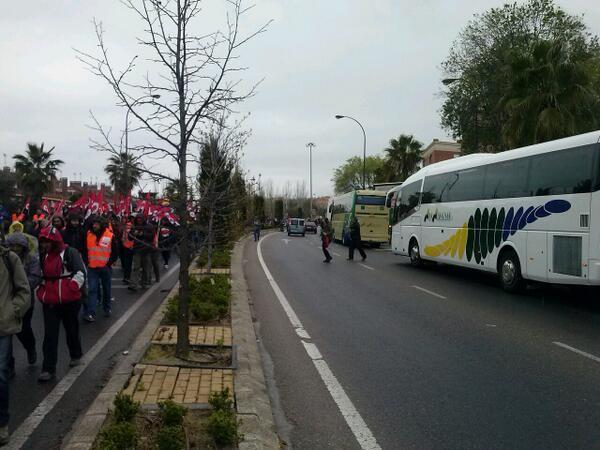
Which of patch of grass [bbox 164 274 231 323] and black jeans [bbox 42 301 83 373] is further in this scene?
patch of grass [bbox 164 274 231 323]

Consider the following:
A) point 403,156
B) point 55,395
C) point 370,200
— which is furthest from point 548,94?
point 403,156

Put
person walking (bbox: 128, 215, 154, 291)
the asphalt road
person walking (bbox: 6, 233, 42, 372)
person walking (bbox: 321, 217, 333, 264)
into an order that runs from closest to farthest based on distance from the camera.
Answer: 1. the asphalt road
2. person walking (bbox: 6, 233, 42, 372)
3. person walking (bbox: 128, 215, 154, 291)
4. person walking (bbox: 321, 217, 333, 264)

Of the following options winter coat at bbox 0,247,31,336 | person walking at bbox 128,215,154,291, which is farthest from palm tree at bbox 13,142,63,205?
winter coat at bbox 0,247,31,336

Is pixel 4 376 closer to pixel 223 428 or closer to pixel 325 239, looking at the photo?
pixel 223 428

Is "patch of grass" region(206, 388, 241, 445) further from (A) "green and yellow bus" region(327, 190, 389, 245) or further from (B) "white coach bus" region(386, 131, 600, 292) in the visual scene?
(A) "green and yellow bus" region(327, 190, 389, 245)

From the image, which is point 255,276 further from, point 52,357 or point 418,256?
point 52,357

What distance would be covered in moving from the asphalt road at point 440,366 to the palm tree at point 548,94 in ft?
27.5

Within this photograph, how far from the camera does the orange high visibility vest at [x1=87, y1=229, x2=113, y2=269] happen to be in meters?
9.94

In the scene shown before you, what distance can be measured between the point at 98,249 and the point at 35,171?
3753cm

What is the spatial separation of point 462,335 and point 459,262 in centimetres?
786

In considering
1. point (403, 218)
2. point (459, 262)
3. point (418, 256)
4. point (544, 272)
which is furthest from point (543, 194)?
point (403, 218)

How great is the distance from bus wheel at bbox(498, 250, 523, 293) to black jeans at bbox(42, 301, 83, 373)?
9.79 meters

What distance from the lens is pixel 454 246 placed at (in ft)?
53.8

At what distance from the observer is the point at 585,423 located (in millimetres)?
4945
